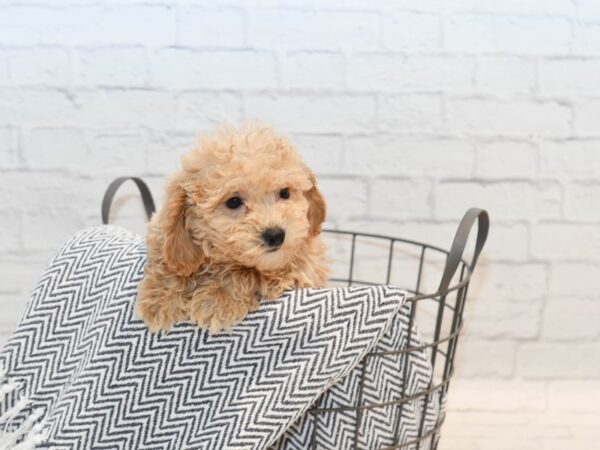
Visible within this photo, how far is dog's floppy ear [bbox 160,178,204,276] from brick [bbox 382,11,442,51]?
1.79ft

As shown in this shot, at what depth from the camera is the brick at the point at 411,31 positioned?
1155 millimetres

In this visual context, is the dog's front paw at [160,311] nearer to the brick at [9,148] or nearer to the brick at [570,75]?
the brick at [9,148]

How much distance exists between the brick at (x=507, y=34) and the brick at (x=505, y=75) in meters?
0.02

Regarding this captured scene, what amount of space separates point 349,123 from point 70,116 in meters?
0.45

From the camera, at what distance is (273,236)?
2.38 ft

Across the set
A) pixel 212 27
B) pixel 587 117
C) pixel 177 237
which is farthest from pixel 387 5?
pixel 177 237

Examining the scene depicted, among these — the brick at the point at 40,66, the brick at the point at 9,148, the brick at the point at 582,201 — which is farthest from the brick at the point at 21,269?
the brick at the point at 582,201

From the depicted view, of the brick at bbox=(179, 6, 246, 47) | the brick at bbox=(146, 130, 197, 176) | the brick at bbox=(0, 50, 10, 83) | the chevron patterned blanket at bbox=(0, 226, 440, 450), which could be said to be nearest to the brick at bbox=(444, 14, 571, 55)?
the brick at bbox=(179, 6, 246, 47)

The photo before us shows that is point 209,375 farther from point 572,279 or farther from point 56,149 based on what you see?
point 572,279

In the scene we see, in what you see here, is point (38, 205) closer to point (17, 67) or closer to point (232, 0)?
point (17, 67)

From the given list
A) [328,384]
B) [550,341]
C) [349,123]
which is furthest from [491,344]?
[328,384]

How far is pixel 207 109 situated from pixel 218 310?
0.50m

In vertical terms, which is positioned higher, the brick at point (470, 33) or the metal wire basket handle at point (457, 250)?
the brick at point (470, 33)

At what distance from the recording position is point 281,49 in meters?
1.16
